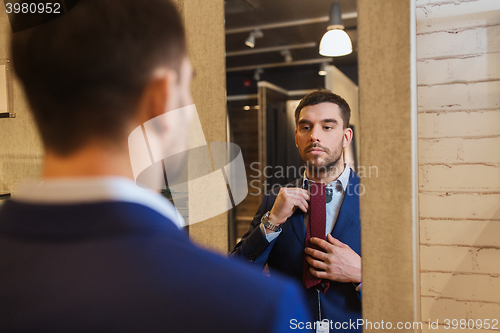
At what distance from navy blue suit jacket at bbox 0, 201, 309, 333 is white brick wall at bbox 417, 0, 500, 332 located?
47.5 inches

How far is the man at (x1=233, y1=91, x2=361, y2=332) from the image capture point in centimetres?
92

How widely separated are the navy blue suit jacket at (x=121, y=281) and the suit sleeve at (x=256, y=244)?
616mm

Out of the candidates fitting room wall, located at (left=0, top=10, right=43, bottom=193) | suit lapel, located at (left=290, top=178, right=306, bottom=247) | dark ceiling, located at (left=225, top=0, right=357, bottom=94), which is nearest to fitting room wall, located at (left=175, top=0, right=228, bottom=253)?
suit lapel, located at (left=290, top=178, right=306, bottom=247)

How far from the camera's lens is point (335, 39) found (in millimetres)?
1256

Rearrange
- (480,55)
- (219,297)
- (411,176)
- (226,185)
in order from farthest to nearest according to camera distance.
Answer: (480,55) < (226,185) < (411,176) < (219,297)

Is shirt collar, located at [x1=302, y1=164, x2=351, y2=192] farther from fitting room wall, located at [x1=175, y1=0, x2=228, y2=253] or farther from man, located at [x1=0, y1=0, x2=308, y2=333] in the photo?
man, located at [x1=0, y1=0, x2=308, y2=333]

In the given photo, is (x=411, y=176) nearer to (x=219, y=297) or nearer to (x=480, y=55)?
(x=219, y=297)

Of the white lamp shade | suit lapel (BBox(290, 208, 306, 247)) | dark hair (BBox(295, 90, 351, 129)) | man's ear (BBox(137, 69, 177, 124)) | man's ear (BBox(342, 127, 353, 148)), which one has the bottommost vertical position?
suit lapel (BBox(290, 208, 306, 247))

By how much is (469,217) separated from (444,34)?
2.51 ft

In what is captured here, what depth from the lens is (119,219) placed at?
0.38 m

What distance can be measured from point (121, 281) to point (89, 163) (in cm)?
16

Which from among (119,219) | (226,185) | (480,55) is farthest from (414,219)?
(480,55)

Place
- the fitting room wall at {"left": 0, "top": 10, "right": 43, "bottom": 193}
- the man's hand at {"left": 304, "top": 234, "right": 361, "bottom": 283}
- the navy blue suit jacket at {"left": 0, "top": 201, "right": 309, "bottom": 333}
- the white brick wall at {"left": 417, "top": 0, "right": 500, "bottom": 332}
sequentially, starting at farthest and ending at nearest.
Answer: the fitting room wall at {"left": 0, "top": 10, "right": 43, "bottom": 193} < the white brick wall at {"left": 417, "top": 0, "right": 500, "bottom": 332} < the man's hand at {"left": 304, "top": 234, "right": 361, "bottom": 283} < the navy blue suit jacket at {"left": 0, "top": 201, "right": 309, "bottom": 333}

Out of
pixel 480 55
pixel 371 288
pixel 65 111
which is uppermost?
pixel 480 55
